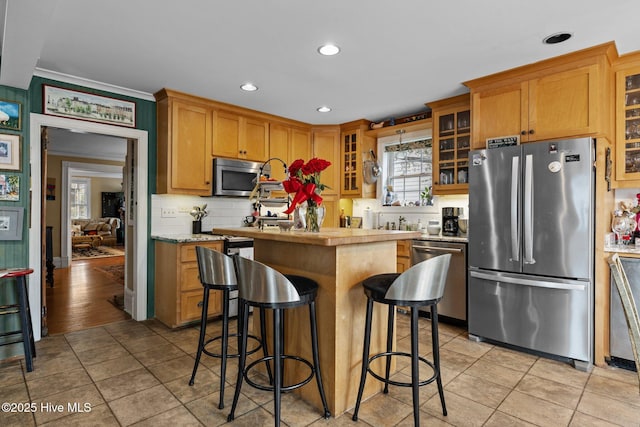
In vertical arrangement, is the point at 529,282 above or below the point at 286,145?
below

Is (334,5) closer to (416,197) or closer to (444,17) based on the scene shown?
(444,17)

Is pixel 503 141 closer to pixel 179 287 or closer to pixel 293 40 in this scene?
pixel 293 40

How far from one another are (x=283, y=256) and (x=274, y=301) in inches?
23.8

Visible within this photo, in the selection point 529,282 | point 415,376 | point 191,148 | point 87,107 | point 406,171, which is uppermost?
point 87,107

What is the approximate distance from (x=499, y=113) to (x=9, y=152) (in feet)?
13.6

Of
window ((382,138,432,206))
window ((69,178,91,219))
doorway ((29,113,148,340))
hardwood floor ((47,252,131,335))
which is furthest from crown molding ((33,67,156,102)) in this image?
window ((69,178,91,219))

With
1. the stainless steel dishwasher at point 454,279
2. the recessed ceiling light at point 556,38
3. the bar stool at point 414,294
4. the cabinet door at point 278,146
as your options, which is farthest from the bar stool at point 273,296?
the cabinet door at point 278,146

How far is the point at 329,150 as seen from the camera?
5199mm

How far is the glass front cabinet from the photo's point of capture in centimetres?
290

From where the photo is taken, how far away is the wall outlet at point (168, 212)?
3953 mm

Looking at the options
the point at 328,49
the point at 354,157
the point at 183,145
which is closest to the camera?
the point at 328,49


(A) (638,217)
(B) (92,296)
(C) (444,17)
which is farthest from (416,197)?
(B) (92,296)

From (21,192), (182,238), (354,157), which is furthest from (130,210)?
(354,157)

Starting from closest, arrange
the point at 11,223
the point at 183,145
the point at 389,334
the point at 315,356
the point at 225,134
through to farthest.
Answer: the point at 315,356 → the point at 389,334 → the point at 11,223 → the point at 183,145 → the point at 225,134
